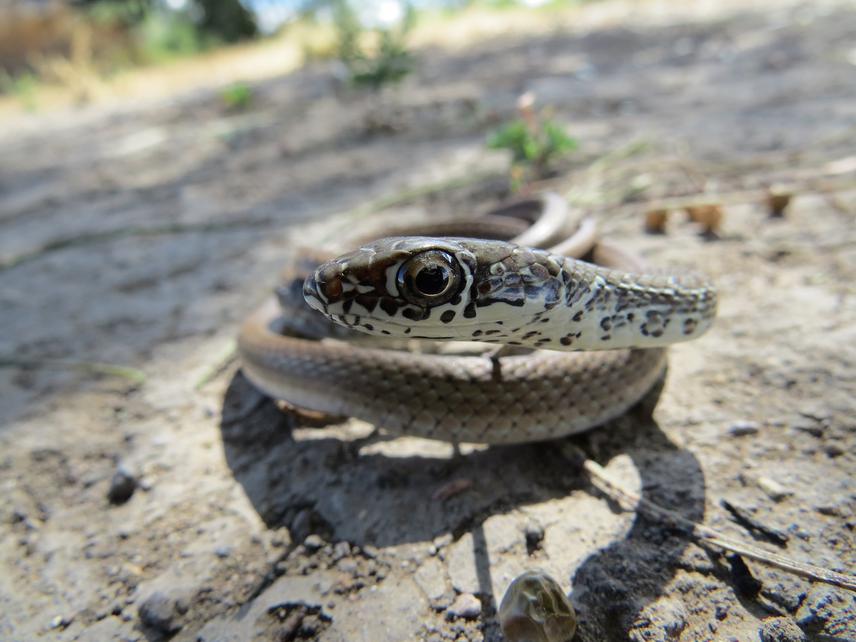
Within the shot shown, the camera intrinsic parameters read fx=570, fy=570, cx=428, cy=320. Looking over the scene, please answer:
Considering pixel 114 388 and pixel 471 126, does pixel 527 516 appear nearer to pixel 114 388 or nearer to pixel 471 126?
pixel 114 388

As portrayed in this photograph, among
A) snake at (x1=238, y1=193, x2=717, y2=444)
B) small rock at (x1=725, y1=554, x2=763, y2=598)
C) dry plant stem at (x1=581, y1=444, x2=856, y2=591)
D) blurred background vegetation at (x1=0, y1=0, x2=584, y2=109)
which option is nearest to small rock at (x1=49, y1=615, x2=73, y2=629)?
snake at (x1=238, y1=193, x2=717, y2=444)

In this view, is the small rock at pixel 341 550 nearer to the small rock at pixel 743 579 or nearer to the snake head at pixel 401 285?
the snake head at pixel 401 285

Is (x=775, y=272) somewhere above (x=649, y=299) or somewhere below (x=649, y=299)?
below

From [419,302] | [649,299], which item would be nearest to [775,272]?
[649,299]

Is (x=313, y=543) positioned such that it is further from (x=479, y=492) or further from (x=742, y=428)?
(x=742, y=428)

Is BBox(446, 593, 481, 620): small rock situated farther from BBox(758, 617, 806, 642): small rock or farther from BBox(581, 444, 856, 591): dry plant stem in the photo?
BBox(758, 617, 806, 642): small rock

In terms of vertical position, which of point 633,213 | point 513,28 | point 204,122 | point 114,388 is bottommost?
point 114,388
